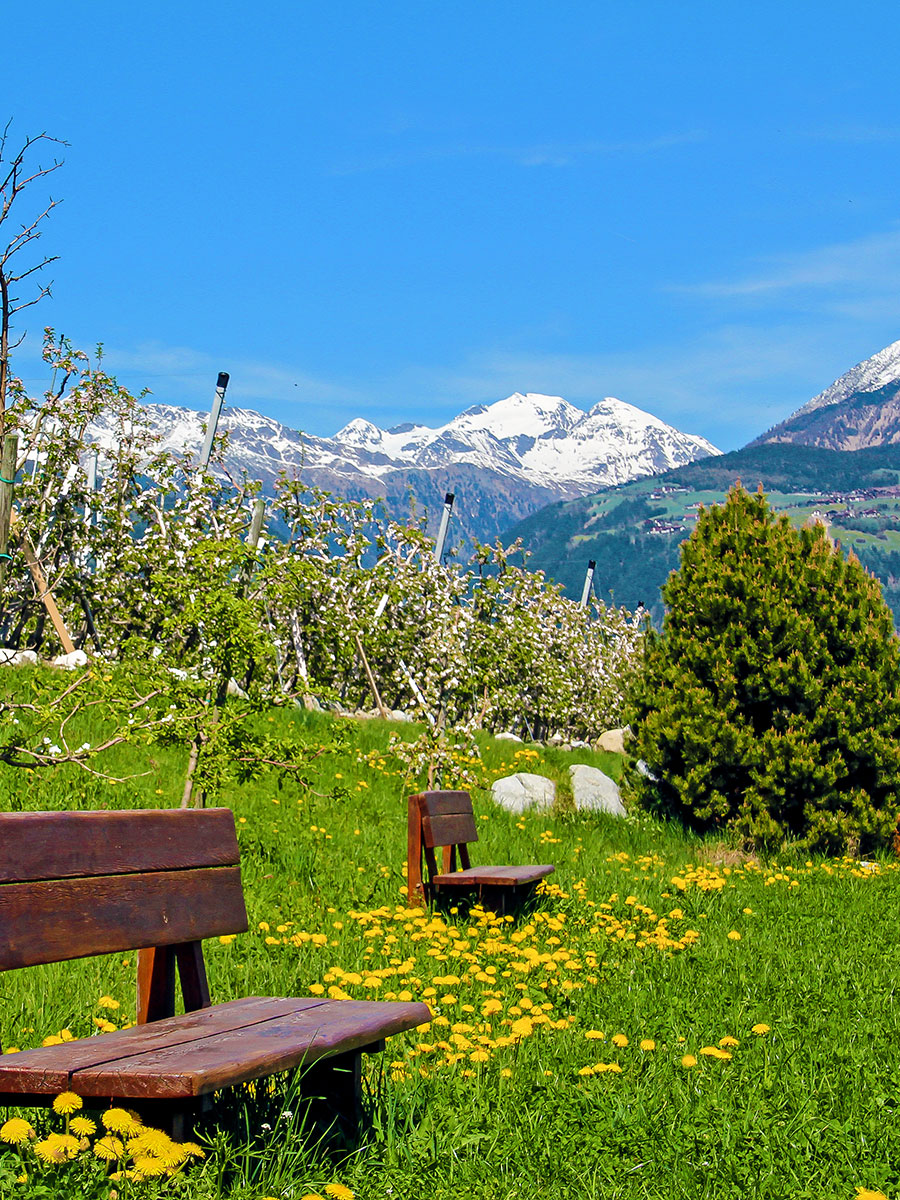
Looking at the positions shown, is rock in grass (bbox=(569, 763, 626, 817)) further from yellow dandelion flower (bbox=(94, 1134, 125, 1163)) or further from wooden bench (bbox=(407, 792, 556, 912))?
yellow dandelion flower (bbox=(94, 1134, 125, 1163))

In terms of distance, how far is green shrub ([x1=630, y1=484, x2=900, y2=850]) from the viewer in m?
9.18

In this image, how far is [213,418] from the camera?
1292 centimetres

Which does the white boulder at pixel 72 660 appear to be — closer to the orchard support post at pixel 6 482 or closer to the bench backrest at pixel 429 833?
the bench backrest at pixel 429 833

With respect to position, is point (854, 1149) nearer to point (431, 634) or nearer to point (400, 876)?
point (400, 876)

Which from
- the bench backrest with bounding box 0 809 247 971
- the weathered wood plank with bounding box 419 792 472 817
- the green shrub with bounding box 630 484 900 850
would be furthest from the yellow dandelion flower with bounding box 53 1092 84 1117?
the green shrub with bounding box 630 484 900 850

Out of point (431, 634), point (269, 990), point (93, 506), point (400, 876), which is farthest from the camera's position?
point (431, 634)

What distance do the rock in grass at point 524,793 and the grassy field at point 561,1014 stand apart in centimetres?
173

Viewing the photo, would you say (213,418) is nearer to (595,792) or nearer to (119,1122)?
(595,792)

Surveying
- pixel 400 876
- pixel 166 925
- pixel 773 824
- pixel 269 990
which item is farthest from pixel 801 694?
pixel 166 925

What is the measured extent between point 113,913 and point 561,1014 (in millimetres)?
2364

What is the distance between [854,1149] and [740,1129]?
13.0 inches

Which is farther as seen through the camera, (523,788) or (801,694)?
(523,788)

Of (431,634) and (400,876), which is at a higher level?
(431,634)

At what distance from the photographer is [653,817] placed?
389 inches
